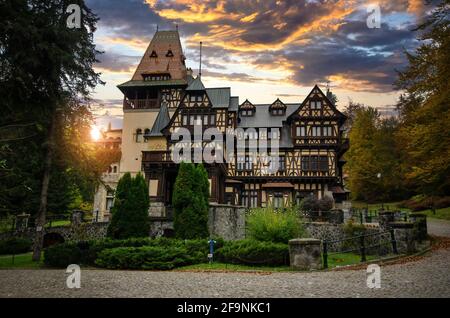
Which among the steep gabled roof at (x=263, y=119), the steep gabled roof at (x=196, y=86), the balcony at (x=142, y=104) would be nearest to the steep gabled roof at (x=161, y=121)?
the balcony at (x=142, y=104)

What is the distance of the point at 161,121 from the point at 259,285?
29875 mm

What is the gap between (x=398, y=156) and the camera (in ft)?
148

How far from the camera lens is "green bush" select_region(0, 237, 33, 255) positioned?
2503 centimetres

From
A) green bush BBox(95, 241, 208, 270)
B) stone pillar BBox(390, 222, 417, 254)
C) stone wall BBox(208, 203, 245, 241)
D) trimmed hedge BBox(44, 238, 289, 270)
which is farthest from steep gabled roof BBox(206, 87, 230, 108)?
stone pillar BBox(390, 222, 417, 254)

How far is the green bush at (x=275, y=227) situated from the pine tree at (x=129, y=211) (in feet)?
25.6

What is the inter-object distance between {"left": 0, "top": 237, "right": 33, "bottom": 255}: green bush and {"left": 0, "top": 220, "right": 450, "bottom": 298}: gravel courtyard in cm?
1485

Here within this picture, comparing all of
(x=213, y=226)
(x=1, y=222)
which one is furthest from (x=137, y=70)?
(x=213, y=226)

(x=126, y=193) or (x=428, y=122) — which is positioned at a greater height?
(x=428, y=122)

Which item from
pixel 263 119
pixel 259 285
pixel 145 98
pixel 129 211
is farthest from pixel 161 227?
A: pixel 145 98

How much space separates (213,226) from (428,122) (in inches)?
563

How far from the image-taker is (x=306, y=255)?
42.2ft
